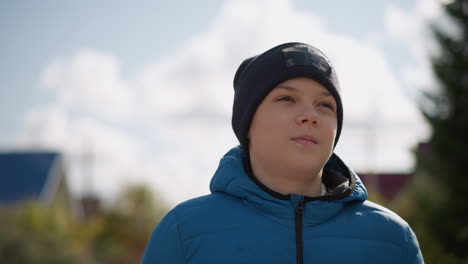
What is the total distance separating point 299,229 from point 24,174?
99.3 ft

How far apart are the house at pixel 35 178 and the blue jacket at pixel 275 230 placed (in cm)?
2720

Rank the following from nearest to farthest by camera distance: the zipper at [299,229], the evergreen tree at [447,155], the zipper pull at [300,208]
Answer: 1. the zipper at [299,229]
2. the zipper pull at [300,208]
3. the evergreen tree at [447,155]

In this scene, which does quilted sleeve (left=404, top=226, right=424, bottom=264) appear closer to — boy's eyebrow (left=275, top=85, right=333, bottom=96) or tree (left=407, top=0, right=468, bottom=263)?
boy's eyebrow (left=275, top=85, right=333, bottom=96)

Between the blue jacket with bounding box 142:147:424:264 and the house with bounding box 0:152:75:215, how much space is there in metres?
27.2

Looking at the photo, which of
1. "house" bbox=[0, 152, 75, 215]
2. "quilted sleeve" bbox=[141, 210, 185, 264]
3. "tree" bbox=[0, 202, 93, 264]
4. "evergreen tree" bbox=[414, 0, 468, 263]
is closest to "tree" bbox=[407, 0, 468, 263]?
"evergreen tree" bbox=[414, 0, 468, 263]

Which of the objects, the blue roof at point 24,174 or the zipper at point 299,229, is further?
the blue roof at point 24,174

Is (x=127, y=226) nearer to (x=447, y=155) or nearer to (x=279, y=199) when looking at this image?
(x=447, y=155)

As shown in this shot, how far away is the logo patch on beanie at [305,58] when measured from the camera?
271cm

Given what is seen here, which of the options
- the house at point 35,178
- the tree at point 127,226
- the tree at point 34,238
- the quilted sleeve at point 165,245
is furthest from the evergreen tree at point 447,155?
the tree at point 127,226

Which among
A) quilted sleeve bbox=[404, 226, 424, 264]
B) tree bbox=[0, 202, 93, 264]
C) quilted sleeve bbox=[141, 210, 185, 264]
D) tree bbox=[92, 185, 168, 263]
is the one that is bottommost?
tree bbox=[92, 185, 168, 263]

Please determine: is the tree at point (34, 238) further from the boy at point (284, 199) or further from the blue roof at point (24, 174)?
the boy at point (284, 199)

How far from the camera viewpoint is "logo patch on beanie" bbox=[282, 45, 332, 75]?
2707 mm

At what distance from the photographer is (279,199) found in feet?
8.60

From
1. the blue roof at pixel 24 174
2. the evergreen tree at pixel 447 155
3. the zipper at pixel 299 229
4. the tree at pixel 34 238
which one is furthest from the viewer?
the blue roof at pixel 24 174
